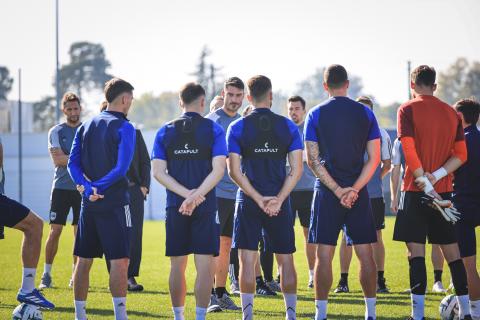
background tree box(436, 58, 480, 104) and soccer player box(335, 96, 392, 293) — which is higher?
background tree box(436, 58, 480, 104)

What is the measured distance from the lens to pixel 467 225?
8797 millimetres

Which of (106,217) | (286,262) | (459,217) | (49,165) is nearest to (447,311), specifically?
(459,217)

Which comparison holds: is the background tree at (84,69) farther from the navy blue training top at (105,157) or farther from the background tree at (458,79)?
the navy blue training top at (105,157)

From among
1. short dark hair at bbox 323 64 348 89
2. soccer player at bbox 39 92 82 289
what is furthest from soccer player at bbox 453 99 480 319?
soccer player at bbox 39 92 82 289

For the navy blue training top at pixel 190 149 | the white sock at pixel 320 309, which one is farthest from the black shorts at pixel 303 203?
the navy blue training top at pixel 190 149

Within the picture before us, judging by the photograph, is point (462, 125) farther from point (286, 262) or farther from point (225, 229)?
point (225, 229)

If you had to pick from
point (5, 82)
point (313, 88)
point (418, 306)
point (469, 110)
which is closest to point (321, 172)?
point (418, 306)

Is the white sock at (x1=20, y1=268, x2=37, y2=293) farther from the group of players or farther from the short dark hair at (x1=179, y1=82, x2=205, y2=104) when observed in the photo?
the short dark hair at (x1=179, y1=82, x2=205, y2=104)

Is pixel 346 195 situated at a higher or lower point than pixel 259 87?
lower

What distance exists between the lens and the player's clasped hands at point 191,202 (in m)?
7.99

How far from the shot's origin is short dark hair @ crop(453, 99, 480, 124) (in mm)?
9133

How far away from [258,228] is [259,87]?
1449 millimetres

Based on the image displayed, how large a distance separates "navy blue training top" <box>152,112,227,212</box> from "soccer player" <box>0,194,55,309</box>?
2178 millimetres

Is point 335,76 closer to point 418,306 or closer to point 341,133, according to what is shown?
point 341,133
